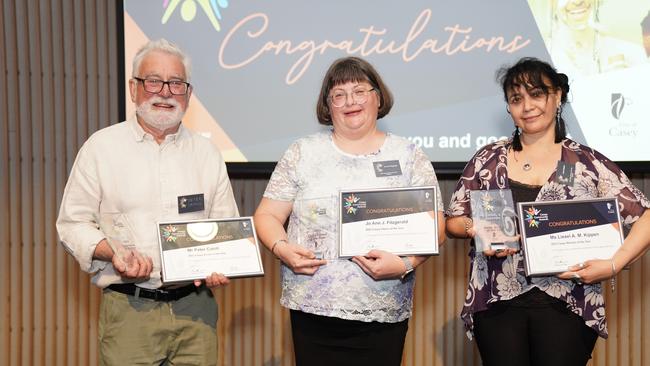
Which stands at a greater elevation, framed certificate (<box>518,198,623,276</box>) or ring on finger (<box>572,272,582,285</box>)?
framed certificate (<box>518,198,623,276</box>)

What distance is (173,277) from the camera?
1987 millimetres

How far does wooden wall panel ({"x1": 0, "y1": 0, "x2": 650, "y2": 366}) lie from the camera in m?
3.46

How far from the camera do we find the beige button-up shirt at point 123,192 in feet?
6.76

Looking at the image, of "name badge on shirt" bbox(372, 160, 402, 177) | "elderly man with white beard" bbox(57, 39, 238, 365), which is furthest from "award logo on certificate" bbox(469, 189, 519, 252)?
"elderly man with white beard" bbox(57, 39, 238, 365)

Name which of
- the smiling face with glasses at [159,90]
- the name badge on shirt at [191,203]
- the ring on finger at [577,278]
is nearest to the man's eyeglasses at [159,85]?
the smiling face with glasses at [159,90]

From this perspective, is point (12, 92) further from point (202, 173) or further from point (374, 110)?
point (374, 110)

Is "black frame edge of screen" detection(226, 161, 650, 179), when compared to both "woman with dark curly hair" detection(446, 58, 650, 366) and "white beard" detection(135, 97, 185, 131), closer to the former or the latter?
"woman with dark curly hair" detection(446, 58, 650, 366)

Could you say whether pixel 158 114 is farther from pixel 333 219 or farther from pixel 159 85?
pixel 333 219

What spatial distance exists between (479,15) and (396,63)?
514 mm

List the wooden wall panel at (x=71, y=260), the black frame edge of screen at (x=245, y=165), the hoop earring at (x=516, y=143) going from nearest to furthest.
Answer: the hoop earring at (x=516, y=143), the black frame edge of screen at (x=245, y=165), the wooden wall panel at (x=71, y=260)

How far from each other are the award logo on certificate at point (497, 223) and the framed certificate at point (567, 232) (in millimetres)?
58

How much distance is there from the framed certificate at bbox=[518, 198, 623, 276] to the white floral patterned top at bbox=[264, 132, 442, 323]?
0.33 m

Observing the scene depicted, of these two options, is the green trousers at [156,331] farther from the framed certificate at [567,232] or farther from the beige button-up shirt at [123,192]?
the framed certificate at [567,232]

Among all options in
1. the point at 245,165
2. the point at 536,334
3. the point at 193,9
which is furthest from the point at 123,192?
the point at 193,9
